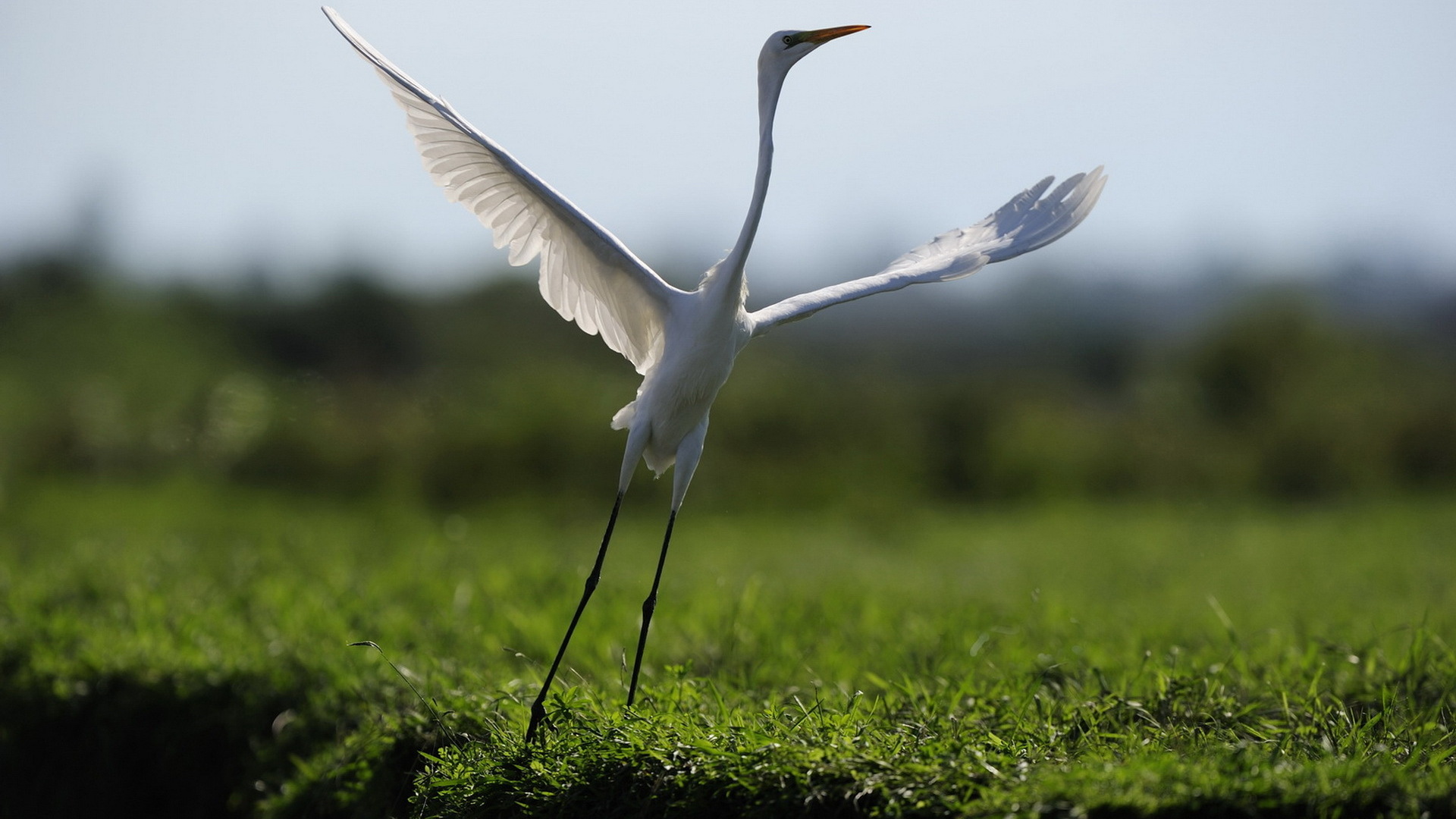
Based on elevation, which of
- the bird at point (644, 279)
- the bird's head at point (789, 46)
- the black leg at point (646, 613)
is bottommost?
the black leg at point (646, 613)

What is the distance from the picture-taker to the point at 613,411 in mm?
9664

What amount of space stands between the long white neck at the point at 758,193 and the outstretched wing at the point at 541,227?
0.18 meters

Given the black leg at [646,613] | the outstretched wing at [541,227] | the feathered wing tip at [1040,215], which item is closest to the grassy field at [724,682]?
the black leg at [646,613]

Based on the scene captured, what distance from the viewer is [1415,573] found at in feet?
19.7

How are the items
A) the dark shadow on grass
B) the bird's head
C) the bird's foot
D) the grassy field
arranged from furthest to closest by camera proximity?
the dark shadow on grass
the bird's head
the bird's foot
the grassy field

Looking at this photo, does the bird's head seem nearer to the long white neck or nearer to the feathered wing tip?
the long white neck

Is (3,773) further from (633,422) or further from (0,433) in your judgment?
(0,433)

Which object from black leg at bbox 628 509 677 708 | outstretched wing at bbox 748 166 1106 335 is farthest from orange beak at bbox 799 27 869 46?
black leg at bbox 628 509 677 708

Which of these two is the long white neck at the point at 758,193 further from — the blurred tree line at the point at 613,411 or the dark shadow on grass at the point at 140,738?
the blurred tree line at the point at 613,411

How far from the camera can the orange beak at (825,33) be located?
266 centimetres

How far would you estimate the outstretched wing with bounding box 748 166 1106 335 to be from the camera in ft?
9.30

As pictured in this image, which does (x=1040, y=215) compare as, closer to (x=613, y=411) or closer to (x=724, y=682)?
(x=724, y=682)

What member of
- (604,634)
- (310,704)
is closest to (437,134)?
(310,704)

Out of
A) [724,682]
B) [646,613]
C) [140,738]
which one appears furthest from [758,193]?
[140,738]
